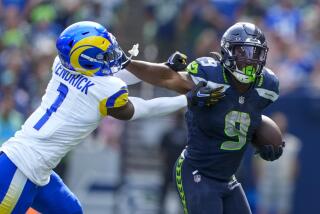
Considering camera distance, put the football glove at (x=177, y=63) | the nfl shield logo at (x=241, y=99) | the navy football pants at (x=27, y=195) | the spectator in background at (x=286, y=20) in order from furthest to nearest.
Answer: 1. the spectator in background at (x=286, y=20)
2. the football glove at (x=177, y=63)
3. the nfl shield logo at (x=241, y=99)
4. the navy football pants at (x=27, y=195)

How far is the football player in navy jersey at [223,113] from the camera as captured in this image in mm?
6887

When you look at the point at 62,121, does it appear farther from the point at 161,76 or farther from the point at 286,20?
the point at 286,20

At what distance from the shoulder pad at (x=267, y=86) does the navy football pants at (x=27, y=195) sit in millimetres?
1509

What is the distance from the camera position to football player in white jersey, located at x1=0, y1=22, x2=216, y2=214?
22.5 feet

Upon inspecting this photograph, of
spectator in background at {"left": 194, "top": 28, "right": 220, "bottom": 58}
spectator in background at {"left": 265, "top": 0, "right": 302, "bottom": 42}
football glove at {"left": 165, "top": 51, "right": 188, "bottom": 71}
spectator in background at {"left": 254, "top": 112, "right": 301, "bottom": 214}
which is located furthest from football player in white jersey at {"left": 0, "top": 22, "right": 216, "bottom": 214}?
spectator in background at {"left": 265, "top": 0, "right": 302, "bottom": 42}

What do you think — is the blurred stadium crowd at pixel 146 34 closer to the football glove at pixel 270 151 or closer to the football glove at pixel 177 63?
the football glove at pixel 270 151

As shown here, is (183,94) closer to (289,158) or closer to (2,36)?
(289,158)

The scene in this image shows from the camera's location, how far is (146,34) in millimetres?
13445

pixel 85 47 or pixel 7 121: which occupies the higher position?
pixel 85 47

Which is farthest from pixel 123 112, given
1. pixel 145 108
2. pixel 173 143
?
pixel 173 143

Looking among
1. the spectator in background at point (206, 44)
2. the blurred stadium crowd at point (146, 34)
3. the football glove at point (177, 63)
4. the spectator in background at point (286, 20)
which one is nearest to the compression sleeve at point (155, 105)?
the football glove at point (177, 63)

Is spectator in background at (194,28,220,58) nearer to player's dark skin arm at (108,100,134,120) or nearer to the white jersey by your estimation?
player's dark skin arm at (108,100,134,120)

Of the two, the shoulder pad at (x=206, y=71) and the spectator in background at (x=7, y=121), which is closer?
the shoulder pad at (x=206, y=71)

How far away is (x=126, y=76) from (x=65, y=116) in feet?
2.32
